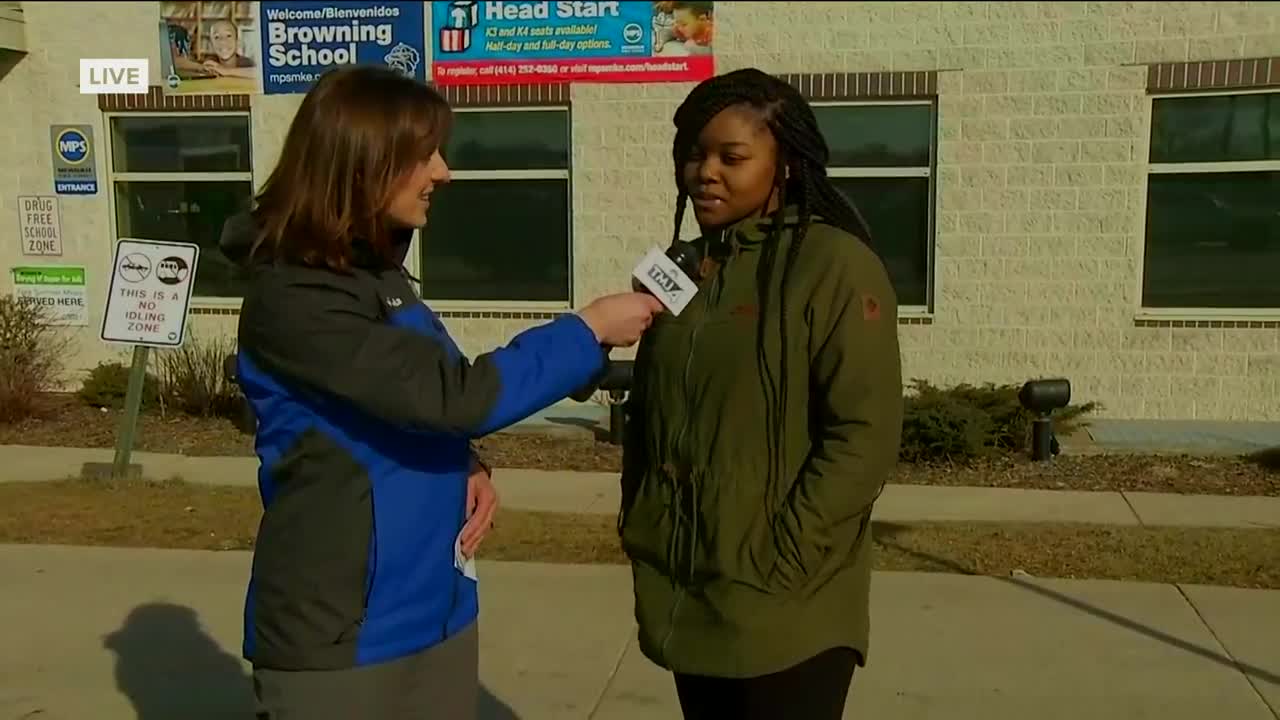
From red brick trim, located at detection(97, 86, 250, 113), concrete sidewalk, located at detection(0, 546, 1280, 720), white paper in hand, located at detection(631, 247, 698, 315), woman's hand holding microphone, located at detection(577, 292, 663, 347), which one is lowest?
concrete sidewalk, located at detection(0, 546, 1280, 720)

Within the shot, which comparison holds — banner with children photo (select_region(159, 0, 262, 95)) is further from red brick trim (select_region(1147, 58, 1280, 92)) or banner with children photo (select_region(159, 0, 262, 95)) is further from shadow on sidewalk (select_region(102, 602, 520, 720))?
red brick trim (select_region(1147, 58, 1280, 92))

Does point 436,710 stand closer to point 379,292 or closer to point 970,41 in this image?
point 379,292

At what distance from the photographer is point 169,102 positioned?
1034cm

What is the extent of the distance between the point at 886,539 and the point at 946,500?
113cm

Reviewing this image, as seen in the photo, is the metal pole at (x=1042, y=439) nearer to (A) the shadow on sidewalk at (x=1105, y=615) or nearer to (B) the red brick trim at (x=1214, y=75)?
Answer: (A) the shadow on sidewalk at (x=1105, y=615)

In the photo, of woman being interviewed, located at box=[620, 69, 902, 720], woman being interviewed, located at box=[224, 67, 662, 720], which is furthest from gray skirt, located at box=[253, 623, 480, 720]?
woman being interviewed, located at box=[620, 69, 902, 720]

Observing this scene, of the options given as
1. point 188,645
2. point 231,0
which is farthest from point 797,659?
point 231,0

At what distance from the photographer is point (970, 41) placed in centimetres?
909

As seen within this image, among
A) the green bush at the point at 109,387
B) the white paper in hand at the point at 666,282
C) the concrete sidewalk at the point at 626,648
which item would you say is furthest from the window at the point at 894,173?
the white paper in hand at the point at 666,282

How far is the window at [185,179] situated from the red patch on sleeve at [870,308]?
9444mm

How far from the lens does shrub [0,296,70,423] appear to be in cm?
921

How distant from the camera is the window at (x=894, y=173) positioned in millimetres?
9391

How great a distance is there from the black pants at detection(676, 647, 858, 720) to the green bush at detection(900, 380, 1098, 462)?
553 centimetres

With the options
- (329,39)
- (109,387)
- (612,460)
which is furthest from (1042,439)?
(109,387)
